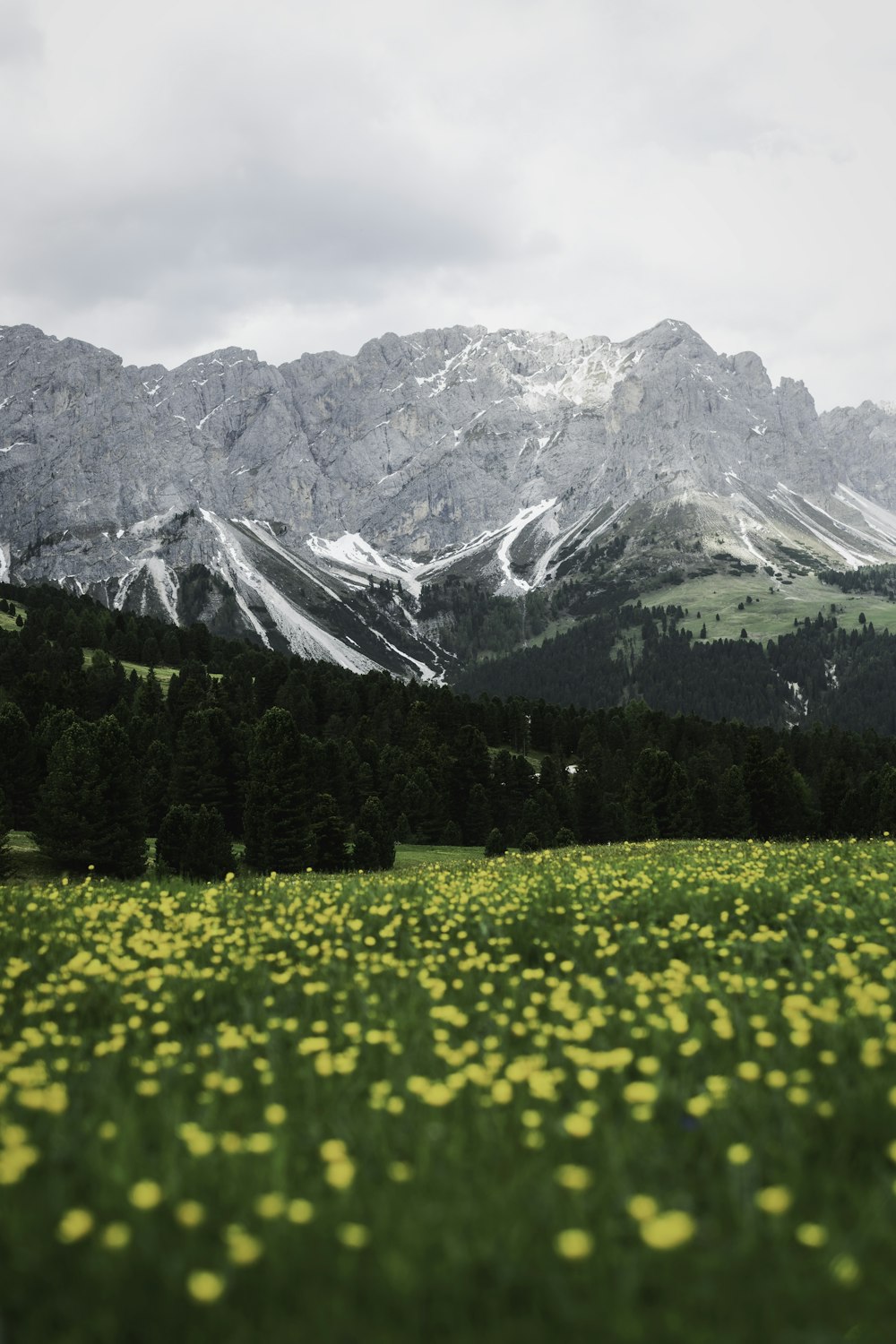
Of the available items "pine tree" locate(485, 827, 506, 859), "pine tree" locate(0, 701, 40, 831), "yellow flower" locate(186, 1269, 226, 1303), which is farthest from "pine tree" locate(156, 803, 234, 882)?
"yellow flower" locate(186, 1269, 226, 1303)

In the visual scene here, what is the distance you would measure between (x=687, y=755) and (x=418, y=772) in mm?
69184

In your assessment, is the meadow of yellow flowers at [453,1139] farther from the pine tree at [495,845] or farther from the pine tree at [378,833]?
the pine tree at [495,845]

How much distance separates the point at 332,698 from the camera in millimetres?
155750

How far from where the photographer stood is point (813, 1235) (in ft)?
14.5

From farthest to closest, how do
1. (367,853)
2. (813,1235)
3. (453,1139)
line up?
(367,853)
(453,1139)
(813,1235)

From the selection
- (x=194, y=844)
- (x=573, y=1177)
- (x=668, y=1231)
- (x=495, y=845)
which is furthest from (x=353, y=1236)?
(x=495, y=845)

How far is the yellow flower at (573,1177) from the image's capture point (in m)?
4.75

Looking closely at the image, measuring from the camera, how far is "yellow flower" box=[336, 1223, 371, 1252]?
4332mm

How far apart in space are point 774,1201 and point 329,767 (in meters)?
98.4

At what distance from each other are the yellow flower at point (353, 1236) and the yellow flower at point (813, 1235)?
238 cm

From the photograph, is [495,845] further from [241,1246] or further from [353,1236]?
[241,1246]

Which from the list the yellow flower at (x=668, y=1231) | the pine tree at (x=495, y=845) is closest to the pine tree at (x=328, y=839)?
the pine tree at (x=495, y=845)

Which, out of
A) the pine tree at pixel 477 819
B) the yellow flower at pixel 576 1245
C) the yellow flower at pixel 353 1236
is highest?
the yellow flower at pixel 576 1245

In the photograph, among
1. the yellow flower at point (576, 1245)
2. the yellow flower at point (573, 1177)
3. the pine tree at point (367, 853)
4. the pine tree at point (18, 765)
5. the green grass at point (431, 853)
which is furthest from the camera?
the green grass at point (431, 853)
